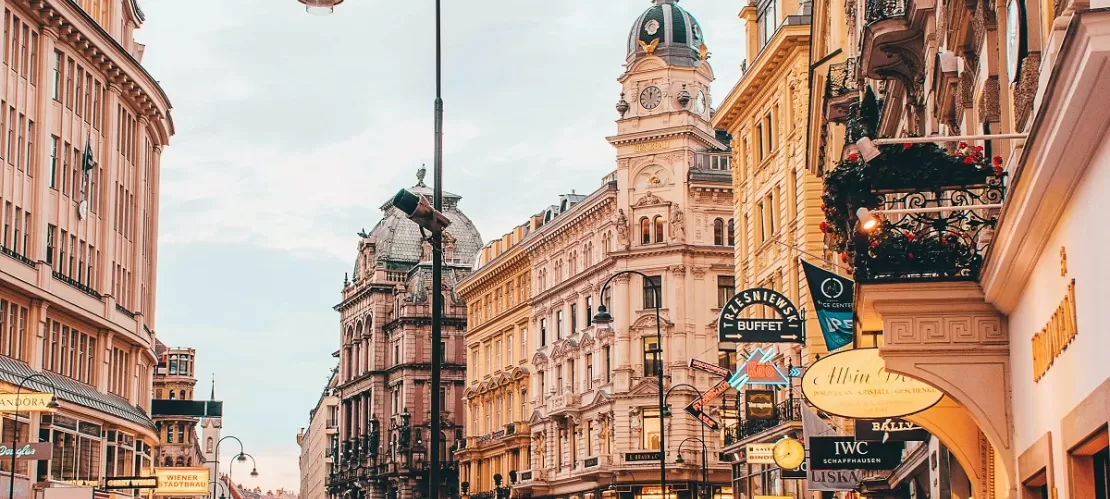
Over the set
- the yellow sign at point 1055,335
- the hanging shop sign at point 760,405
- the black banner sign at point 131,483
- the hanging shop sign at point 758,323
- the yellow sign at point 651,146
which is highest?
the yellow sign at point 651,146

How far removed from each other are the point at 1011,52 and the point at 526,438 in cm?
7754

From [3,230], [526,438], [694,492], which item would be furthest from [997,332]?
[526,438]

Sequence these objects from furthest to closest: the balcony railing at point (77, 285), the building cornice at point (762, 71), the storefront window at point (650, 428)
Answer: the storefront window at point (650, 428)
the balcony railing at point (77, 285)
the building cornice at point (762, 71)

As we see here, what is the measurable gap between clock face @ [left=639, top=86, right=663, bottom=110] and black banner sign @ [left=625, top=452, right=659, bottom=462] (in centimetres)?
1732

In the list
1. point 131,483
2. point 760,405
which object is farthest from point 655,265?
point 131,483

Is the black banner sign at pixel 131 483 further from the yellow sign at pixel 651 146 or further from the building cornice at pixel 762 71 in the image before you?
the yellow sign at pixel 651 146

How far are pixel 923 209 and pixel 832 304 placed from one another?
12.9m

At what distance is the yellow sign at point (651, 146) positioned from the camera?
77.1 m

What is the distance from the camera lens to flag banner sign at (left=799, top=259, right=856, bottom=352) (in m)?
27.3

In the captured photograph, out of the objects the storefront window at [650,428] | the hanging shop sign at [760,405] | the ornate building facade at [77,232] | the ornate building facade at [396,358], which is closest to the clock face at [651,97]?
the storefront window at [650,428]

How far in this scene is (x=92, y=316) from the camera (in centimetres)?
5978

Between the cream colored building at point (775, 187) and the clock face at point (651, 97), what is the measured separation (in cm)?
1331

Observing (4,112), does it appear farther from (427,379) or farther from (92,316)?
(427,379)

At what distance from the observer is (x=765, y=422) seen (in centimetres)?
5491
